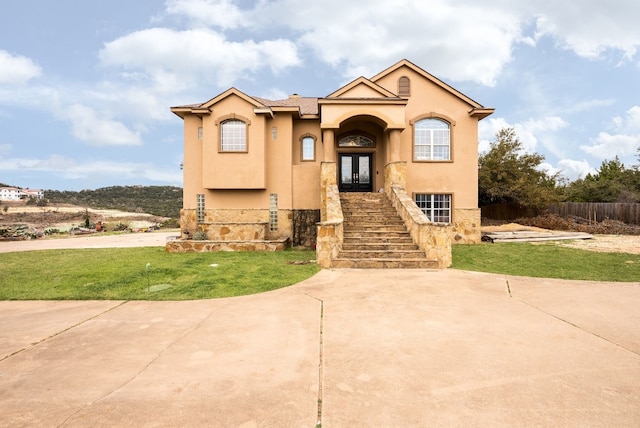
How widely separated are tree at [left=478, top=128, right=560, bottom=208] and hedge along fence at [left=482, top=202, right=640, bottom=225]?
900 mm

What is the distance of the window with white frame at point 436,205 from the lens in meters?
16.6

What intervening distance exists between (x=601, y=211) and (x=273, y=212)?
74.7 feet

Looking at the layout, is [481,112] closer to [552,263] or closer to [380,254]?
[552,263]

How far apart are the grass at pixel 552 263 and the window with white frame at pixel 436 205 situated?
3145 millimetres

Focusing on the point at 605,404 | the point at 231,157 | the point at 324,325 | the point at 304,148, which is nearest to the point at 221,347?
the point at 324,325

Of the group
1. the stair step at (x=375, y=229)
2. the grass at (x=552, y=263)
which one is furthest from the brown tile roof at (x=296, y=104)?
the grass at (x=552, y=263)

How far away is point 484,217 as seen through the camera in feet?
90.1

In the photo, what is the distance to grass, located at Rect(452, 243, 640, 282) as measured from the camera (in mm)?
8844

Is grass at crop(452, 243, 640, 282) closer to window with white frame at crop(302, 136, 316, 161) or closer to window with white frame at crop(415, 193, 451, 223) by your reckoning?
window with white frame at crop(415, 193, 451, 223)

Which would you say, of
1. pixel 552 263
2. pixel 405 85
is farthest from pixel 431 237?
pixel 405 85

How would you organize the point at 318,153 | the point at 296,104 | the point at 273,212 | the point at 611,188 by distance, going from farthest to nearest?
the point at 611,188
the point at 296,104
the point at 318,153
the point at 273,212

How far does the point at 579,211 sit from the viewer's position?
78.8 ft

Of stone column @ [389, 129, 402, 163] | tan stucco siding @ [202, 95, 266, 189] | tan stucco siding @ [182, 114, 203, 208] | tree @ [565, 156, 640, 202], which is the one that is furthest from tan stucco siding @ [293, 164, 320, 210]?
tree @ [565, 156, 640, 202]

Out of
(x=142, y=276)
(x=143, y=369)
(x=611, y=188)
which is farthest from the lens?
(x=611, y=188)
